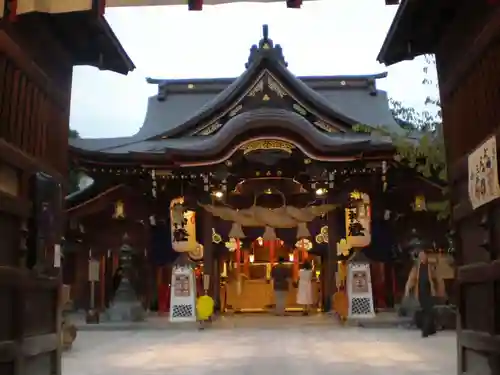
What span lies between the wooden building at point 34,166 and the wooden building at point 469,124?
302cm

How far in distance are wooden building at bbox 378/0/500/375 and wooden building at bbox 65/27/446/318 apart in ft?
28.2

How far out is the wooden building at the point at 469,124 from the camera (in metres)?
4.76

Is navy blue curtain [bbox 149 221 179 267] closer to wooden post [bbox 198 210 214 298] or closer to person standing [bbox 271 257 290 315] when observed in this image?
wooden post [bbox 198 210 214 298]

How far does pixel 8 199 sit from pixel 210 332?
29.0 ft

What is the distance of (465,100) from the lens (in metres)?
5.61

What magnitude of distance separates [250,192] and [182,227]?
2875 mm

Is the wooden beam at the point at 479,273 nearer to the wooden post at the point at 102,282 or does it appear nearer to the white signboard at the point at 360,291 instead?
the white signboard at the point at 360,291

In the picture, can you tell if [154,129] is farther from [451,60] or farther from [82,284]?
[451,60]

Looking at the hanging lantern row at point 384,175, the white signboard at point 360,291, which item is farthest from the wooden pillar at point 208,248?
the hanging lantern row at point 384,175

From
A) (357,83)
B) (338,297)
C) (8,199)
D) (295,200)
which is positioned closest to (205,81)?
(357,83)

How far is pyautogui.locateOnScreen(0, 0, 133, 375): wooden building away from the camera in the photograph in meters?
4.68

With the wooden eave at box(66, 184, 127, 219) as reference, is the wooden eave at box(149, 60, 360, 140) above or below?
above

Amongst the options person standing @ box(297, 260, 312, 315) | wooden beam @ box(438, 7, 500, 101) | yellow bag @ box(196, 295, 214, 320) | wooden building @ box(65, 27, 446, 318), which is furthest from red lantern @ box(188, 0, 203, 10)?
person standing @ box(297, 260, 312, 315)

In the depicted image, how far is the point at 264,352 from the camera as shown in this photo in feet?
30.7
